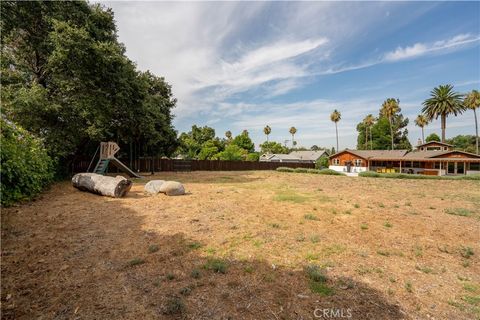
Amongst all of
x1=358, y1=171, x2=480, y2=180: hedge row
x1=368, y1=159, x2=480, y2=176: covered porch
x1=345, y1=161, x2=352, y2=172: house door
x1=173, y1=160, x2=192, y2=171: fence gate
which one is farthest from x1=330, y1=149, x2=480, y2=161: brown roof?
x1=173, y1=160, x2=192, y2=171: fence gate

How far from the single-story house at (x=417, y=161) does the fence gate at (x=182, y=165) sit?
2866 centimetres

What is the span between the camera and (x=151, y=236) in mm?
5262

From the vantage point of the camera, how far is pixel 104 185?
29.8 ft

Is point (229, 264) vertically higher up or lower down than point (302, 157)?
lower down

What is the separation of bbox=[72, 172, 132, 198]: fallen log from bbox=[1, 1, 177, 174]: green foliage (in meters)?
3.39

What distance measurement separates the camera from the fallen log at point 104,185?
8.93 m

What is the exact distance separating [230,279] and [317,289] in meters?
1.36

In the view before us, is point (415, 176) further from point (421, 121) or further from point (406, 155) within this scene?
point (421, 121)

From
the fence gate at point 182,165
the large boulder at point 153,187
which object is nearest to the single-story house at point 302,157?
the fence gate at point 182,165

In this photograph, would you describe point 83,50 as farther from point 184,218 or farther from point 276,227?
point 276,227

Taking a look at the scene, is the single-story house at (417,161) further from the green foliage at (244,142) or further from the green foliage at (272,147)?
the green foliage at (272,147)

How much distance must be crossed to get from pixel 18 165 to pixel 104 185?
306 centimetres

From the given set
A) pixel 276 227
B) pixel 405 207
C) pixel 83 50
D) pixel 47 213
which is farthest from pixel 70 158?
pixel 405 207

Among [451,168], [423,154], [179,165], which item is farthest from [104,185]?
[451,168]
